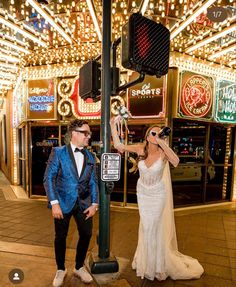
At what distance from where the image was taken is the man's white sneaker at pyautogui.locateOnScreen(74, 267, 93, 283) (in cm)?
302

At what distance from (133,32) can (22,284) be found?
3.24 metres

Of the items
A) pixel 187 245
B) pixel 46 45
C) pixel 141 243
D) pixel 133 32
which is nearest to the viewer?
pixel 133 32

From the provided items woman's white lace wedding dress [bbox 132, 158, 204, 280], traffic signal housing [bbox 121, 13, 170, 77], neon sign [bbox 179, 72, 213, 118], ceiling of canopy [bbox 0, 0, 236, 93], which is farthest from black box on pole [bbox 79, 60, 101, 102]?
neon sign [bbox 179, 72, 213, 118]

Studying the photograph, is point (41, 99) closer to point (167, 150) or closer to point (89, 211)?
point (89, 211)

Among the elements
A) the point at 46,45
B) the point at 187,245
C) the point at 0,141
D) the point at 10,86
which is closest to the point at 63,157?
the point at 187,245

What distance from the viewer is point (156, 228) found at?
3.10m

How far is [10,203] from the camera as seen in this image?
22.3 ft

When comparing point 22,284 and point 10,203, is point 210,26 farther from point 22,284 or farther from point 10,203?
point 10,203

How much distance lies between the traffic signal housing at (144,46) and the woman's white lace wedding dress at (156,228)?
1.21 metres

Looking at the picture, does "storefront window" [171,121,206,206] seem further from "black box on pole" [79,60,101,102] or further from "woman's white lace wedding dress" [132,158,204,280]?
"black box on pole" [79,60,101,102]

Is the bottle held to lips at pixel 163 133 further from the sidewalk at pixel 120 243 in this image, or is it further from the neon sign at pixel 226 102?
the neon sign at pixel 226 102

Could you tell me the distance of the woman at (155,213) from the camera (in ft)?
10.0

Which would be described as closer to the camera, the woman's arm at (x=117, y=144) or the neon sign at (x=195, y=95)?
the woman's arm at (x=117, y=144)

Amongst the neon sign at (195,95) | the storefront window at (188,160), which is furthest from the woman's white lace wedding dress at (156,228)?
the storefront window at (188,160)
